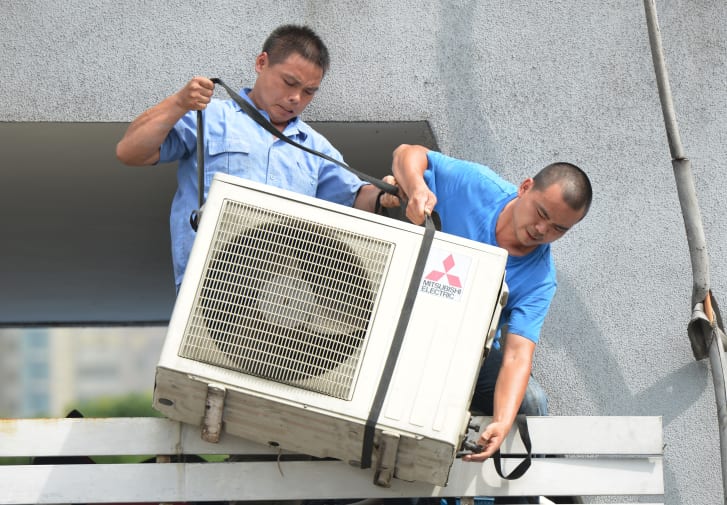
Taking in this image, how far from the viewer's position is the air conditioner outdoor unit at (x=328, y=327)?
2295 mm

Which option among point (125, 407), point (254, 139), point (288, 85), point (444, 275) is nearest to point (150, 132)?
point (254, 139)

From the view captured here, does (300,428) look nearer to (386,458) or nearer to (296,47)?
(386,458)

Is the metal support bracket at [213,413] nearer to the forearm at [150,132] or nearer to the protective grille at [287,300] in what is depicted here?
the protective grille at [287,300]

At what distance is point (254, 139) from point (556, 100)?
4.21ft

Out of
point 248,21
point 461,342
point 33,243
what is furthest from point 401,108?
point 33,243

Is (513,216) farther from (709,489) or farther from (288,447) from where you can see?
(709,489)

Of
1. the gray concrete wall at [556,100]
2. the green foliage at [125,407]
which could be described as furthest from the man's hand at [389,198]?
the green foliage at [125,407]

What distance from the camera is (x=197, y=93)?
2.54m

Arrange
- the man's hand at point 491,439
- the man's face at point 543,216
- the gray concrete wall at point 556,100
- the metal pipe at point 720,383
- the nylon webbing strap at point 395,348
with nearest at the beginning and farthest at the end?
the nylon webbing strap at point 395,348 → the man's hand at point 491,439 → the man's face at point 543,216 → the metal pipe at point 720,383 → the gray concrete wall at point 556,100

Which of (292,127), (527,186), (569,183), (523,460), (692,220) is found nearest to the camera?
(523,460)

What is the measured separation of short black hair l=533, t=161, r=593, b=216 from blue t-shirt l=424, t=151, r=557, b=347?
15cm

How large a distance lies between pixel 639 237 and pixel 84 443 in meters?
2.07

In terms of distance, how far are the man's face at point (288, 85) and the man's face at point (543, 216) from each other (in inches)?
27.7

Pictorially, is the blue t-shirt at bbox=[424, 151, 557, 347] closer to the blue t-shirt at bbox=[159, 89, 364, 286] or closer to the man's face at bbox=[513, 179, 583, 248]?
the man's face at bbox=[513, 179, 583, 248]
